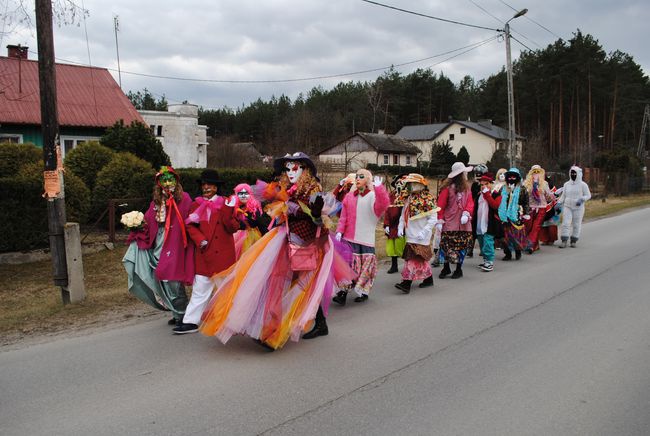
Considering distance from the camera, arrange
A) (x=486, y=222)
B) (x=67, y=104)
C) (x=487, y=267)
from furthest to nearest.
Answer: (x=67, y=104) < (x=486, y=222) < (x=487, y=267)

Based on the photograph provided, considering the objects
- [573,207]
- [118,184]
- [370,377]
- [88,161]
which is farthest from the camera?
[88,161]

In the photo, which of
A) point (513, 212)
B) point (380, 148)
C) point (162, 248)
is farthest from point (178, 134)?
point (162, 248)

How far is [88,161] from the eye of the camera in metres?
14.6

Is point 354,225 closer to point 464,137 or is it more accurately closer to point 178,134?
point 178,134

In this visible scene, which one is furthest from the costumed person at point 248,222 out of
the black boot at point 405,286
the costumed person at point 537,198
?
the costumed person at point 537,198

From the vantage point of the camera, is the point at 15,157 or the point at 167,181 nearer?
the point at 167,181

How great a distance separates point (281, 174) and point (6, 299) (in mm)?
5462

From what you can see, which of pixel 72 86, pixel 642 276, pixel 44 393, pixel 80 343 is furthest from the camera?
pixel 72 86

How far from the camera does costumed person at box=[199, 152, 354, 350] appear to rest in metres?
5.36

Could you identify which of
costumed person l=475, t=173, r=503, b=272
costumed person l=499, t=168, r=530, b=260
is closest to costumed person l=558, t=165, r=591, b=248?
costumed person l=499, t=168, r=530, b=260

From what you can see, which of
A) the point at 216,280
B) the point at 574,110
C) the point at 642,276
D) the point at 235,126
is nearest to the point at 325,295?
the point at 216,280

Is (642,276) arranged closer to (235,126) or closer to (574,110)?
(574,110)

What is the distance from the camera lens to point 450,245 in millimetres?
9664

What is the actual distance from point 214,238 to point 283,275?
1.10 m
